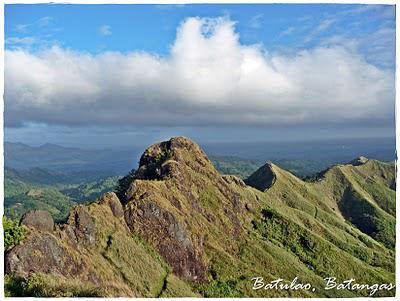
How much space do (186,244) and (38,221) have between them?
45.8 feet

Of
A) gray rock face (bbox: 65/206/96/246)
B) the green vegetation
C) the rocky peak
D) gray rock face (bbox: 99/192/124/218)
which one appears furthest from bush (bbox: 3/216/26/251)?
the rocky peak

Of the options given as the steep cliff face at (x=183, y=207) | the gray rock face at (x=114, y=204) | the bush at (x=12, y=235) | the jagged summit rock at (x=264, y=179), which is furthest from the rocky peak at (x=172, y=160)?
the jagged summit rock at (x=264, y=179)

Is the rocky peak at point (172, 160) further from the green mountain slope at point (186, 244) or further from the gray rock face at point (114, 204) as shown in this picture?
the gray rock face at point (114, 204)

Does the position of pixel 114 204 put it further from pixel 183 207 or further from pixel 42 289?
pixel 42 289

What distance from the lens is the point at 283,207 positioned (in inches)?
2376

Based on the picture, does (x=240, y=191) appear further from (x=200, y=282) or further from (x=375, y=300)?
(x=375, y=300)

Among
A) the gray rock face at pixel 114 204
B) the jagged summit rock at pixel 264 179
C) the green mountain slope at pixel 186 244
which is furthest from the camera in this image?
the jagged summit rock at pixel 264 179

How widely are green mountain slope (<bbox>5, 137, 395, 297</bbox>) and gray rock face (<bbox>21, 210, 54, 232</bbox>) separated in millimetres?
528

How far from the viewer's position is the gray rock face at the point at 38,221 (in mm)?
22828

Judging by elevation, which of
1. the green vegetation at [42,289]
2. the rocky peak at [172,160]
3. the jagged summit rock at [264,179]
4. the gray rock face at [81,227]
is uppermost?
the rocky peak at [172,160]

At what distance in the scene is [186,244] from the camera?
115 feet

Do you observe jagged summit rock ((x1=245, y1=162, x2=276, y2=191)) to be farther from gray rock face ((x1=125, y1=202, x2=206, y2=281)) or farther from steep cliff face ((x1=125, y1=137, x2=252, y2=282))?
gray rock face ((x1=125, y1=202, x2=206, y2=281))

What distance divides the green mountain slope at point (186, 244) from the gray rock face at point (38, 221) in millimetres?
528

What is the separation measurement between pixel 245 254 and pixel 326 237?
1981 centimetres
